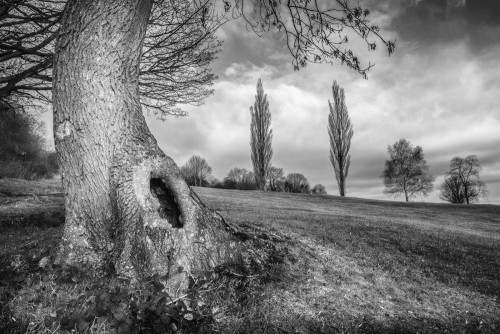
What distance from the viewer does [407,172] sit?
41.8m

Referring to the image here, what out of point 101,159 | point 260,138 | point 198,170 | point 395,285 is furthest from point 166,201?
point 198,170

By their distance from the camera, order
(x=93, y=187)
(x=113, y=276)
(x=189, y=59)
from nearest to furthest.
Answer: (x=113, y=276), (x=93, y=187), (x=189, y=59)

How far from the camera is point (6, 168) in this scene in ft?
82.4

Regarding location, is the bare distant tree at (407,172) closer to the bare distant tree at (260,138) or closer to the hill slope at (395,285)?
the bare distant tree at (260,138)

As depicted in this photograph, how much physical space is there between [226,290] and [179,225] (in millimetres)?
976

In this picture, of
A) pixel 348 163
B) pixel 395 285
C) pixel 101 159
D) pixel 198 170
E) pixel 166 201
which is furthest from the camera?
pixel 198 170

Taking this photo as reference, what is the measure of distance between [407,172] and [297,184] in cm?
2279

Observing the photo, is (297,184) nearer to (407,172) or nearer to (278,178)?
(278,178)

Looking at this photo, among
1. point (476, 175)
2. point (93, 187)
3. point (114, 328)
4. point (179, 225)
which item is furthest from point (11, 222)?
point (476, 175)

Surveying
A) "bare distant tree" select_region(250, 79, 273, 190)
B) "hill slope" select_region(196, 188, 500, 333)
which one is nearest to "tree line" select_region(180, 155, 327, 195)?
"bare distant tree" select_region(250, 79, 273, 190)

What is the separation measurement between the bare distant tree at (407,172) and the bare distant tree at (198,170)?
3300 centimetres

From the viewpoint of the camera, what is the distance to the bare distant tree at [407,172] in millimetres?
41281

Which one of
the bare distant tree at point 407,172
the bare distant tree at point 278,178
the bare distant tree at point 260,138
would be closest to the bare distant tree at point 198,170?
the bare distant tree at point 278,178

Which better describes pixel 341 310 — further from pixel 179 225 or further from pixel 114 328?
pixel 114 328
